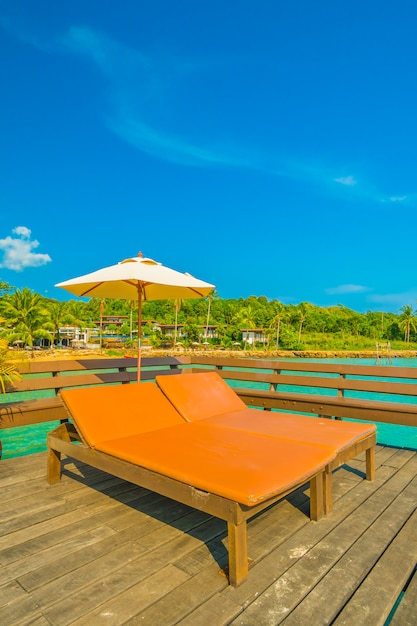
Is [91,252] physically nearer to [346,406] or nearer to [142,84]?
[142,84]

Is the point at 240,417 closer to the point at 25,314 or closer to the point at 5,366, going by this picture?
the point at 5,366

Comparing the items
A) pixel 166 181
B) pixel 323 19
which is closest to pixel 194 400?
pixel 323 19

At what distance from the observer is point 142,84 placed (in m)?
42.5

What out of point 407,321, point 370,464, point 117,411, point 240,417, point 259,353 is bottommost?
point 259,353

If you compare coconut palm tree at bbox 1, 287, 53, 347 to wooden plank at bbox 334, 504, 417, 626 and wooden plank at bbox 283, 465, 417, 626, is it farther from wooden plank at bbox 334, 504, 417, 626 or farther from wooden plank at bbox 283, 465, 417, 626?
wooden plank at bbox 334, 504, 417, 626

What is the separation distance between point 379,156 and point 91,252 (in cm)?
9010

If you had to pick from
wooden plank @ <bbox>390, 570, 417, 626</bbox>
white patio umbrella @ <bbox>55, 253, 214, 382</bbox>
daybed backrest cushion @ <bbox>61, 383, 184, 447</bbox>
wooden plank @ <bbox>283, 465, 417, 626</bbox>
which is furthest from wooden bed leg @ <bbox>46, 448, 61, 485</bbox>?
wooden plank @ <bbox>390, 570, 417, 626</bbox>

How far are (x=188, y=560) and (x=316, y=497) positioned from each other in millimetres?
761

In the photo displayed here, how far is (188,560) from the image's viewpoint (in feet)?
5.54

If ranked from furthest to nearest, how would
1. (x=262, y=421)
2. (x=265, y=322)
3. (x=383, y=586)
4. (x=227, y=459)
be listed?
(x=265, y=322) → (x=262, y=421) → (x=227, y=459) → (x=383, y=586)

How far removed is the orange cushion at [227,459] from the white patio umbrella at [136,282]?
5.02 ft

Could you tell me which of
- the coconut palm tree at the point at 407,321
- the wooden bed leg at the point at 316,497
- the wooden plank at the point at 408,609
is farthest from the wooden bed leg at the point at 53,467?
the coconut palm tree at the point at 407,321

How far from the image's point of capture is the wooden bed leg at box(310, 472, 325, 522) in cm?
205

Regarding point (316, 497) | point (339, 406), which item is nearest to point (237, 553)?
point (316, 497)
